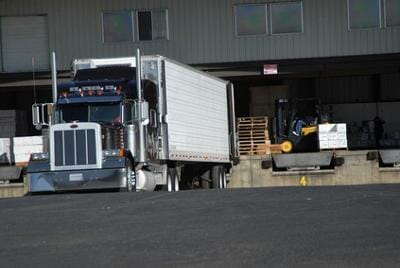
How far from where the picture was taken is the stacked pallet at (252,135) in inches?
1377

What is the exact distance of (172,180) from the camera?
2448 cm

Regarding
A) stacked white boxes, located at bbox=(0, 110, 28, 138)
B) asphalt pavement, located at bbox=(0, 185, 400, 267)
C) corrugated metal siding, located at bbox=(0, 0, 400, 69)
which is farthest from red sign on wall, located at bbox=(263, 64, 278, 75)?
asphalt pavement, located at bbox=(0, 185, 400, 267)

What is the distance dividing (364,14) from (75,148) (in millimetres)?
18670

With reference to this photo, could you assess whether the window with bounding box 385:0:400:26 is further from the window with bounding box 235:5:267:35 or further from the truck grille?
the truck grille

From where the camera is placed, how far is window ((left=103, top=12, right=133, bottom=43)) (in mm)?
36250

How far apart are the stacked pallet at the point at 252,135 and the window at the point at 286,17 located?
420 centimetres

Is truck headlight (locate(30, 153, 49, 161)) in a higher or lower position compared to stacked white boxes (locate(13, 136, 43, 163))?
lower

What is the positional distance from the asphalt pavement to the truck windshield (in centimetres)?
619

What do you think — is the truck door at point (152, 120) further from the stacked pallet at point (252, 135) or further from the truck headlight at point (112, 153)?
the stacked pallet at point (252, 135)

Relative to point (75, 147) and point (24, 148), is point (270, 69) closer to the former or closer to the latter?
point (24, 148)

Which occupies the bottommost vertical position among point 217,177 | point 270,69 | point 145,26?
point 217,177

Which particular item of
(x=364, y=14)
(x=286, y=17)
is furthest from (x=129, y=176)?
(x=364, y=14)

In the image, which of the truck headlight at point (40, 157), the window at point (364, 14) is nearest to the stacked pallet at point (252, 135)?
the window at point (364, 14)

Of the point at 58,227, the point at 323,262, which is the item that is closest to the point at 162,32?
the point at 58,227
